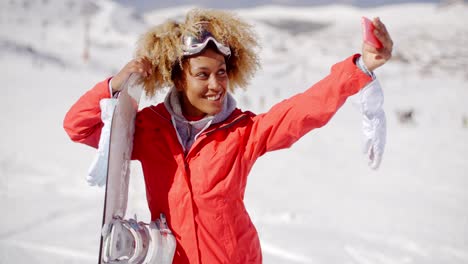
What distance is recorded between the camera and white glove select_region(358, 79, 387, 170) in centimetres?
146

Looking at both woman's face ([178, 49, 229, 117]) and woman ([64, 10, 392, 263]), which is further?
woman's face ([178, 49, 229, 117])

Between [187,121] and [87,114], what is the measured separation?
0.39m

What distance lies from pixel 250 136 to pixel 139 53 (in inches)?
25.7

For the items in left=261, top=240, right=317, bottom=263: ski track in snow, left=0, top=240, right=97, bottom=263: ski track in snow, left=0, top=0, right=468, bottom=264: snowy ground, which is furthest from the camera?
left=0, top=0, right=468, bottom=264: snowy ground

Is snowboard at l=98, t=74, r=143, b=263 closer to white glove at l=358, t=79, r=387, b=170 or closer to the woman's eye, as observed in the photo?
the woman's eye

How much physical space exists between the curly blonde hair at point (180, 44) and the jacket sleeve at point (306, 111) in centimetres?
38

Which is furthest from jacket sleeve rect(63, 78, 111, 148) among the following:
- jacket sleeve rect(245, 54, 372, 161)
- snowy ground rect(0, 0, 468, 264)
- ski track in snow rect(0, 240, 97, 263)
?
ski track in snow rect(0, 240, 97, 263)

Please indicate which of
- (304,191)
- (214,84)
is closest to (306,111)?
(214,84)

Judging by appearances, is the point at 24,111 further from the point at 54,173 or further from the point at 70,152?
the point at 54,173

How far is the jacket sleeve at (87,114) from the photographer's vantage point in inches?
61.5

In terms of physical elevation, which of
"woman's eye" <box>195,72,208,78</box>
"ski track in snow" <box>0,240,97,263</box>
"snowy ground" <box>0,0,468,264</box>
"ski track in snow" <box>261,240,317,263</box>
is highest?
"woman's eye" <box>195,72,208,78</box>

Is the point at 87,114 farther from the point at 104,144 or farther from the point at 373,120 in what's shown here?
the point at 373,120

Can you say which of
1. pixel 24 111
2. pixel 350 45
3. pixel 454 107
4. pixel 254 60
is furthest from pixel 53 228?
pixel 350 45

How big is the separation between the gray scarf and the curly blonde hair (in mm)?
114
